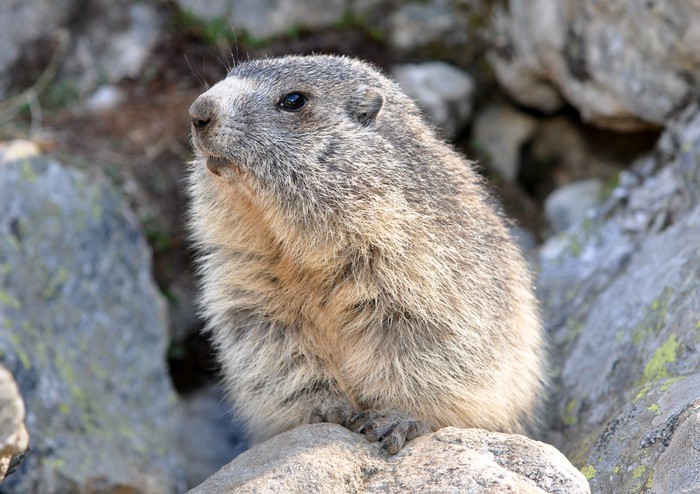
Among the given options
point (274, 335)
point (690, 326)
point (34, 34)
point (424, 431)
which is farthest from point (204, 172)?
point (34, 34)

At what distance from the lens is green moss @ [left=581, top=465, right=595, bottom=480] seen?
410cm

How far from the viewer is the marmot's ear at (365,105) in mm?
4605

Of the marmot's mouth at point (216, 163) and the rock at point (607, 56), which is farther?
the rock at point (607, 56)

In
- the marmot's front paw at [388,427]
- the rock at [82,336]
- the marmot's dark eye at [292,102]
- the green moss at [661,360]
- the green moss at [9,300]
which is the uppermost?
the marmot's dark eye at [292,102]

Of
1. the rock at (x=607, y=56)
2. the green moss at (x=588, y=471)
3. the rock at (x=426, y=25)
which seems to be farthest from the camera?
the rock at (x=426, y=25)

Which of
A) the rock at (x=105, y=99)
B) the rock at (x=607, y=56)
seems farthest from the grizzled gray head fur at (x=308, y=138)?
the rock at (x=105, y=99)

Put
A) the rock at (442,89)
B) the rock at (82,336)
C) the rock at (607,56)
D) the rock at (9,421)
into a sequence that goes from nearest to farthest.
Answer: the rock at (9,421) < the rock at (82,336) < the rock at (607,56) < the rock at (442,89)

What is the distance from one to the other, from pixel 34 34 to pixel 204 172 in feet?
14.3

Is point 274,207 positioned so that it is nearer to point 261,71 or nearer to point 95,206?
point 261,71

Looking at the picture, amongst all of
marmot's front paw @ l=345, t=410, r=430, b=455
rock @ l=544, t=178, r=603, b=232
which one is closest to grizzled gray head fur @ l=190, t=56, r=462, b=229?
marmot's front paw @ l=345, t=410, r=430, b=455

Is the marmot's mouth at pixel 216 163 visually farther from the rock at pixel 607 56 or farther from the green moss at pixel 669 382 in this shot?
the rock at pixel 607 56

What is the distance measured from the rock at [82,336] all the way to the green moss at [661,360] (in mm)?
3187

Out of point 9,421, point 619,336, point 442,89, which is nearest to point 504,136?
point 442,89

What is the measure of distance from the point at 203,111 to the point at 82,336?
2580 mm
